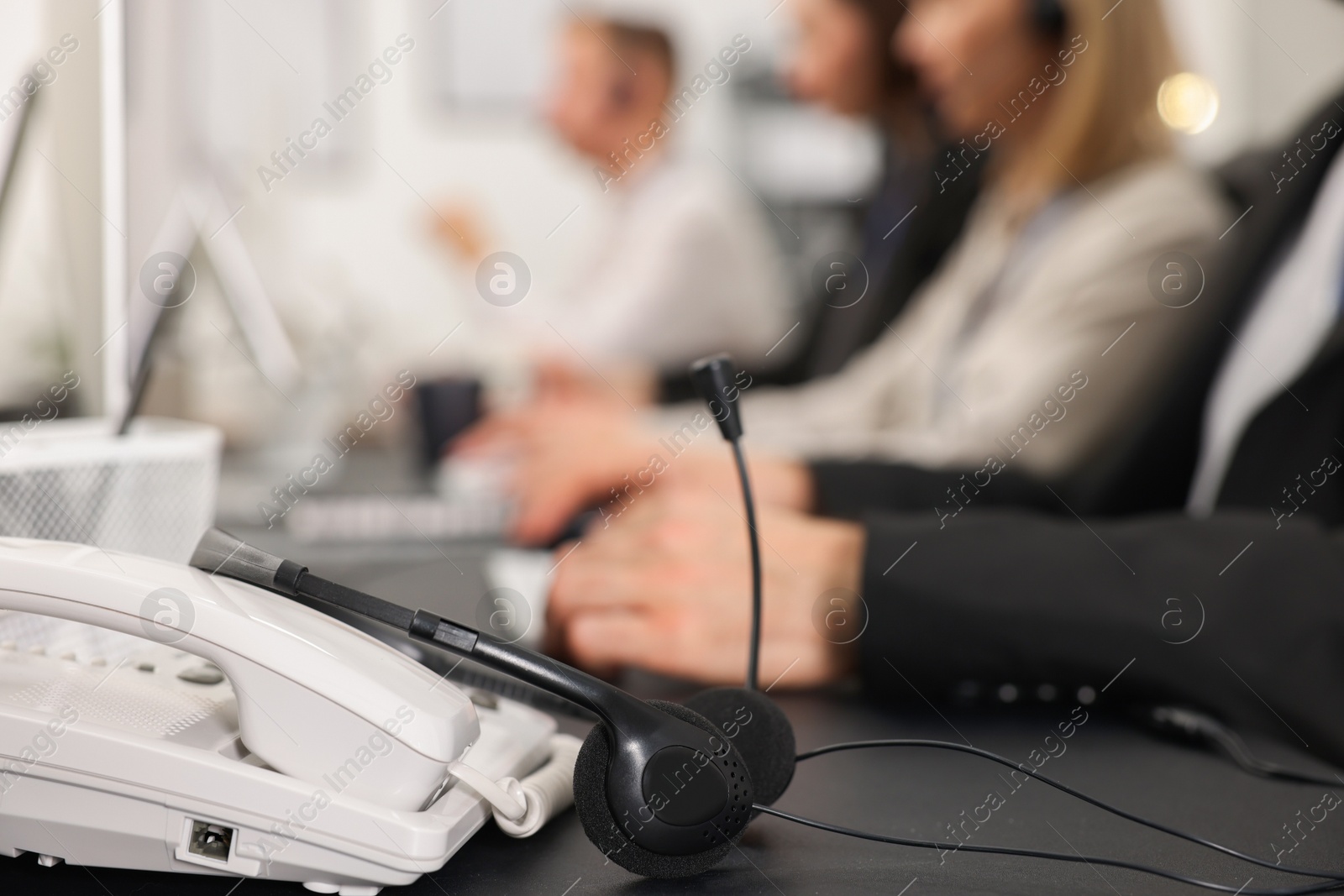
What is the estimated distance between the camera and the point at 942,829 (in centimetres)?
35

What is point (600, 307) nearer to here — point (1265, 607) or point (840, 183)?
point (840, 183)

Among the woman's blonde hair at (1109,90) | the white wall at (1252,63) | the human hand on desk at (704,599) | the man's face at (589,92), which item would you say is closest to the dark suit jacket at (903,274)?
the woman's blonde hair at (1109,90)

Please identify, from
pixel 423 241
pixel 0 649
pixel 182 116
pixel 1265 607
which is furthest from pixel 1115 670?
pixel 423 241

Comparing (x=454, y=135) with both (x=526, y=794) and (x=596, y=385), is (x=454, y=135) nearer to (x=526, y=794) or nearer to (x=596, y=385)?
(x=596, y=385)

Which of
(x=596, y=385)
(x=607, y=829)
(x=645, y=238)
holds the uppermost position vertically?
(x=645, y=238)

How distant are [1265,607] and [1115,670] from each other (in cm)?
8

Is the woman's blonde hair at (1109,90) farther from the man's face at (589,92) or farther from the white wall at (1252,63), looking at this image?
the white wall at (1252,63)

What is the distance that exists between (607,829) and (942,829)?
0.13 meters

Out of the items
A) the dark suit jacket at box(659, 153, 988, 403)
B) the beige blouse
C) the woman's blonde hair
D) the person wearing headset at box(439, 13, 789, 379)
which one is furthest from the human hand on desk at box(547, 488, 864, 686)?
the person wearing headset at box(439, 13, 789, 379)

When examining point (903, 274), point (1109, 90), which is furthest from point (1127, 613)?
point (903, 274)

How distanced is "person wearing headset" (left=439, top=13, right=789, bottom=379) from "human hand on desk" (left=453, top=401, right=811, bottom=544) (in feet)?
3.40

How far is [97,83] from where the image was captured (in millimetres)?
568

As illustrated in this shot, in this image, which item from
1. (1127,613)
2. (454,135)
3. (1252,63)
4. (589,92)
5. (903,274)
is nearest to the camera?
(1127,613)

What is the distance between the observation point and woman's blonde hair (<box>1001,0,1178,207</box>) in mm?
993
